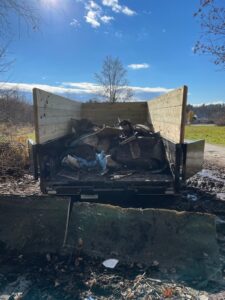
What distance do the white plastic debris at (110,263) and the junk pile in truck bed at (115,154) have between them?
120cm

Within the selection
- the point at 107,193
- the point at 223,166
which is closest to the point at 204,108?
the point at 223,166

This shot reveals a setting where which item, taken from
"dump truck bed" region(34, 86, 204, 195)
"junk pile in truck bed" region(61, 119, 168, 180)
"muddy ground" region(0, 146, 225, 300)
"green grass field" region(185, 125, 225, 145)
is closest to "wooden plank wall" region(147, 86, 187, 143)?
"dump truck bed" region(34, 86, 204, 195)

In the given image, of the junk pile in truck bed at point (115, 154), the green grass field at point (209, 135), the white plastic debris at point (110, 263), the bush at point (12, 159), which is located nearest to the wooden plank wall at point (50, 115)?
the junk pile in truck bed at point (115, 154)

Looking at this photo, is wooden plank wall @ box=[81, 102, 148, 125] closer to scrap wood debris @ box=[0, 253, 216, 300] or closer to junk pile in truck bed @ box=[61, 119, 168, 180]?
junk pile in truck bed @ box=[61, 119, 168, 180]

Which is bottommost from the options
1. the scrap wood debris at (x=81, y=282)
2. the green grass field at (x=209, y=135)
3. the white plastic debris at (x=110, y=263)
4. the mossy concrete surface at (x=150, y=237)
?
the green grass field at (x=209, y=135)

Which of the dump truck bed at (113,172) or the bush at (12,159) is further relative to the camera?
the bush at (12,159)

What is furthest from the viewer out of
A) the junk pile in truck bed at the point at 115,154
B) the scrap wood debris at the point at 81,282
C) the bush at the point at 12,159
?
the bush at the point at 12,159

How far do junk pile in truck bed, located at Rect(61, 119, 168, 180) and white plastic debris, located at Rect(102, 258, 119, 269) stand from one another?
1.20m

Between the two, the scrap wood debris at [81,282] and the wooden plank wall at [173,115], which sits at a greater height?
the wooden plank wall at [173,115]

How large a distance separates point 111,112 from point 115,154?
2996mm

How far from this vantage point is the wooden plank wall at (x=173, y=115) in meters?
3.26

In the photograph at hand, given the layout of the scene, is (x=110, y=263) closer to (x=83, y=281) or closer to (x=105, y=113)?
(x=83, y=281)

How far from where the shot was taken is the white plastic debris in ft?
8.59

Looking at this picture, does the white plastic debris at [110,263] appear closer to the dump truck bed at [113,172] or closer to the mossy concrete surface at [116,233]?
the mossy concrete surface at [116,233]
